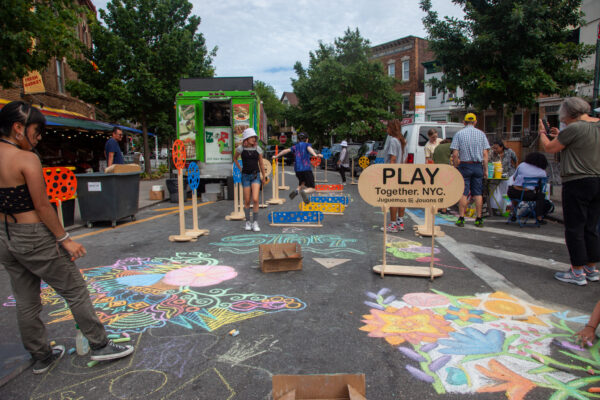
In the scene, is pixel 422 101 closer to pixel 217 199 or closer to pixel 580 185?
pixel 217 199

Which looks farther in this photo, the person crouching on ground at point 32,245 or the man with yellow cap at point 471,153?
the man with yellow cap at point 471,153

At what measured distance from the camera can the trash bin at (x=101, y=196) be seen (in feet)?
24.9

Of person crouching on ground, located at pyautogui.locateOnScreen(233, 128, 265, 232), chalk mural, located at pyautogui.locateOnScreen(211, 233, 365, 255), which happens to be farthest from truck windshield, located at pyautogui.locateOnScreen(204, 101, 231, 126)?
chalk mural, located at pyautogui.locateOnScreen(211, 233, 365, 255)

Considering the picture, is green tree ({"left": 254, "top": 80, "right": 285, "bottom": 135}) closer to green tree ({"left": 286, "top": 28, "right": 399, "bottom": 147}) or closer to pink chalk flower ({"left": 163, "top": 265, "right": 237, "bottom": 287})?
green tree ({"left": 286, "top": 28, "right": 399, "bottom": 147})

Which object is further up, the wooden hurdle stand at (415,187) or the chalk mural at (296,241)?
the wooden hurdle stand at (415,187)

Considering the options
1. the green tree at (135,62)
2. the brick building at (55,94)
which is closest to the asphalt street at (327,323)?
the brick building at (55,94)

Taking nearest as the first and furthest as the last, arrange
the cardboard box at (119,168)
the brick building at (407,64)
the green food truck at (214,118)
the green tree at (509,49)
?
the cardboard box at (119,168), the green food truck at (214,118), the green tree at (509,49), the brick building at (407,64)

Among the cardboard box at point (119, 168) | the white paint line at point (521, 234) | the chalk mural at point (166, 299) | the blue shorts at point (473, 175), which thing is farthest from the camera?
the cardboard box at point (119, 168)

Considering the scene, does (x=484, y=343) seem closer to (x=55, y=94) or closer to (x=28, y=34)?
(x=28, y=34)

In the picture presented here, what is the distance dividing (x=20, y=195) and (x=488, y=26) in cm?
1519

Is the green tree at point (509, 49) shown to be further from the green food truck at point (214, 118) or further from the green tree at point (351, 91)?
the green tree at point (351, 91)

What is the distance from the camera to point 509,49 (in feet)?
44.3

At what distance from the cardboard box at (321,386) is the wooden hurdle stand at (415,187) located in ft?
8.79

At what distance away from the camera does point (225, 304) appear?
3684 mm
